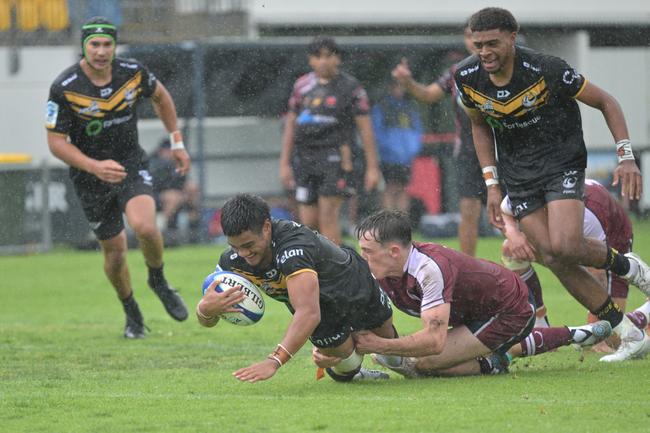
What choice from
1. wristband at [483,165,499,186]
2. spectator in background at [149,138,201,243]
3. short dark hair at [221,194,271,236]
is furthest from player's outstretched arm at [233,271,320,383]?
spectator in background at [149,138,201,243]

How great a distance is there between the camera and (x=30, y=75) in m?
20.4

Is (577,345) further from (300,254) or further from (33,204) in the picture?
(33,204)

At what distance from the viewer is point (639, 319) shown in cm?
752

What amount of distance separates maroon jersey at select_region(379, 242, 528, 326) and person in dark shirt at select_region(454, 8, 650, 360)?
55cm

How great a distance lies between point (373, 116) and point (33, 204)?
5169mm

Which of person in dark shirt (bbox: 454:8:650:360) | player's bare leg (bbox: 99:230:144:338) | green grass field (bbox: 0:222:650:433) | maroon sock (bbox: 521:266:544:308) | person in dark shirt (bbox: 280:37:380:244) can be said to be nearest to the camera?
green grass field (bbox: 0:222:650:433)

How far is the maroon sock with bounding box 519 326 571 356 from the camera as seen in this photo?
6.99 meters

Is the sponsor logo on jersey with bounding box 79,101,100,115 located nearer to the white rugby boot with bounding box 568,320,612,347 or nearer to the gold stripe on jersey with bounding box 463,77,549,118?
the gold stripe on jersey with bounding box 463,77,549,118

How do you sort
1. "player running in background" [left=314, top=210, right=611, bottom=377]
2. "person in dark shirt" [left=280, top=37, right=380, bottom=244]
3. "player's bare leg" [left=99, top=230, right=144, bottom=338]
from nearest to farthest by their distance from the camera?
1. "player running in background" [left=314, top=210, right=611, bottom=377]
2. "player's bare leg" [left=99, top=230, right=144, bottom=338]
3. "person in dark shirt" [left=280, top=37, right=380, bottom=244]

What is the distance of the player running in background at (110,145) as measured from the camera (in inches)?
359

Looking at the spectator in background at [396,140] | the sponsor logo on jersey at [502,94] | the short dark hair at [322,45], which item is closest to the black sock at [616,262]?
the sponsor logo on jersey at [502,94]

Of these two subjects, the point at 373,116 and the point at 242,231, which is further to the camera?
the point at 373,116

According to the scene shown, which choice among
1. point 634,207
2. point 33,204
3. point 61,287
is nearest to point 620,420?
point 61,287

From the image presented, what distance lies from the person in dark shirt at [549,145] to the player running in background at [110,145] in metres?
2.97
